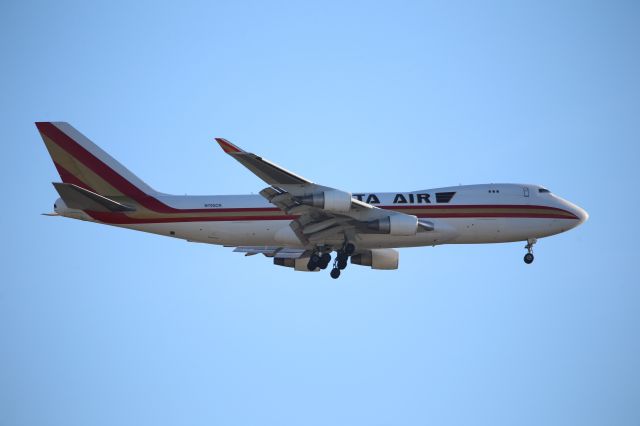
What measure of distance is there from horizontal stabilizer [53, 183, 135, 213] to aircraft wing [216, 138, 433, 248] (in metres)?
9.12

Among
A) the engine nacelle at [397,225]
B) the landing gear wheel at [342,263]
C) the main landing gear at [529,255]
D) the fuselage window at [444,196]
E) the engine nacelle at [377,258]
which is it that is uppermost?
the fuselage window at [444,196]

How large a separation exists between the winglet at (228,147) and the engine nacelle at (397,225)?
10.6 metres

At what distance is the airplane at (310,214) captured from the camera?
5234cm

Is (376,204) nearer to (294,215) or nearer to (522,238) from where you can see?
(294,215)

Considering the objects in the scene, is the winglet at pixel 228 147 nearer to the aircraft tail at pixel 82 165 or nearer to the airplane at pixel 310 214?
the airplane at pixel 310 214

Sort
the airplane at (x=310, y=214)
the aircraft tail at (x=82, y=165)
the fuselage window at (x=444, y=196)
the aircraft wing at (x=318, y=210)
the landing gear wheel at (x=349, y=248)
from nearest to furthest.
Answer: the aircraft wing at (x=318, y=210)
the airplane at (x=310, y=214)
the landing gear wheel at (x=349, y=248)
the aircraft tail at (x=82, y=165)
the fuselage window at (x=444, y=196)

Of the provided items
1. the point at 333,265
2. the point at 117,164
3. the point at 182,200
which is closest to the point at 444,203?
the point at 333,265

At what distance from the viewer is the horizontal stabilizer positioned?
49125mm

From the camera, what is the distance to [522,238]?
190ft

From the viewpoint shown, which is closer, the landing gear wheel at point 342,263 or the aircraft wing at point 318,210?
the aircraft wing at point 318,210

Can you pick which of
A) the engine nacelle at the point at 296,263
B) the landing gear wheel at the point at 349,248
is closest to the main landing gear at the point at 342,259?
the landing gear wheel at the point at 349,248

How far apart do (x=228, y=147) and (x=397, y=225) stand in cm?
1166

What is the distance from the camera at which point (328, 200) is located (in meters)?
48.8

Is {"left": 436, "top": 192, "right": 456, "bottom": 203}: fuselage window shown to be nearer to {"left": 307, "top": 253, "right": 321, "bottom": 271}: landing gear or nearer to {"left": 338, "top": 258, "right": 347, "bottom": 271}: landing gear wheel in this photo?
{"left": 338, "top": 258, "right": 347, "bottom": 271}: landing gear wheel
